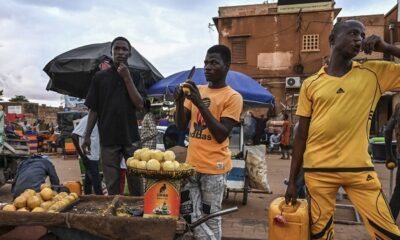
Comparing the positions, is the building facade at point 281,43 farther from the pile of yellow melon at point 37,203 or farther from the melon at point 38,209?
the melon at point 38,209

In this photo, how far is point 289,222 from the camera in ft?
8.85

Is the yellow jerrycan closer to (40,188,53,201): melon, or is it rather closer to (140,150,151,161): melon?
(140,150,151,161): melon

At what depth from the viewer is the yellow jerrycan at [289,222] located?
2674 millimetres

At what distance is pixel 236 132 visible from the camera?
23.7 ft

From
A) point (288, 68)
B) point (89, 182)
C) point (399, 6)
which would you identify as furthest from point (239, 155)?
point (288, 68)

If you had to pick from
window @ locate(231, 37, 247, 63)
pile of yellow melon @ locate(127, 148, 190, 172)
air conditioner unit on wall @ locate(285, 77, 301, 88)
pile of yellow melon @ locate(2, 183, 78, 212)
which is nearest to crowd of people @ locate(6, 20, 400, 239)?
pile of yellow melon @ locate(127, 148, 190, 172)

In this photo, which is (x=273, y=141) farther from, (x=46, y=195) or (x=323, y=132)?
(x=323, y=132)

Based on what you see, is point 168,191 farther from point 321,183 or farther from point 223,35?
point 223,35

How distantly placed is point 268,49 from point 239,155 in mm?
19345

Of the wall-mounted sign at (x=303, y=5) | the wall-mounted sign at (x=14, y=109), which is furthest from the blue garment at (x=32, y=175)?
the wall-mounted sign at (x=303, y=5)

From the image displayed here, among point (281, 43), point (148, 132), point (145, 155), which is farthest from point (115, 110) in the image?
point (281, 43)

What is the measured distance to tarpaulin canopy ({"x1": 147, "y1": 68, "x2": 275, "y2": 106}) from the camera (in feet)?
23.3

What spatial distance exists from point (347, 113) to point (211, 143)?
1.00 m

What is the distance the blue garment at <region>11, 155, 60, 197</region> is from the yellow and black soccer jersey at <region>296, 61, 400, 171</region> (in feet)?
9.70
